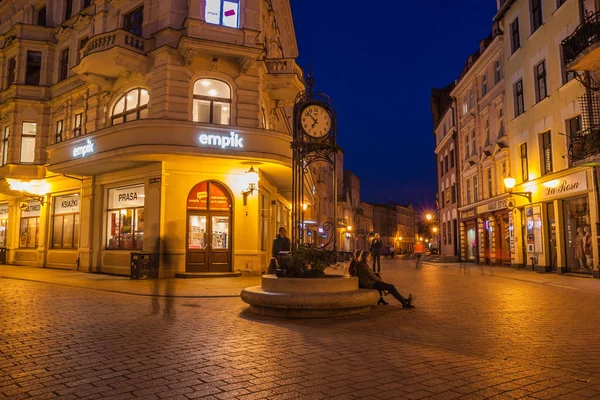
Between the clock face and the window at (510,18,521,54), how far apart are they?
17.2 m

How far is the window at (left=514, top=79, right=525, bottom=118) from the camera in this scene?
2386cm

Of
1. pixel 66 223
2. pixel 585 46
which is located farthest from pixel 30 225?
pixel 585 46

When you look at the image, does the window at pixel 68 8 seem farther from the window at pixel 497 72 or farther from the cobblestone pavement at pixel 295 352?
the window at pixel 497 72

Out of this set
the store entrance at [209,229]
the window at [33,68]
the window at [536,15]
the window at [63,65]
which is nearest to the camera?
the store entrance at [209,229]

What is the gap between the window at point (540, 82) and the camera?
21.4 metres

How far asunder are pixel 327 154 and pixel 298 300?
13.0 ft

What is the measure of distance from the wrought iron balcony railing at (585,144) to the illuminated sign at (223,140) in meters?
12.1

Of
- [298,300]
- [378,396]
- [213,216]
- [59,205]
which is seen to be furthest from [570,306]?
[59,205]

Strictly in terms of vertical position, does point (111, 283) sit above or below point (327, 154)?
below

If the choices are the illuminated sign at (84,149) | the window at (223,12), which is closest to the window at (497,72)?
the window at (223,12)

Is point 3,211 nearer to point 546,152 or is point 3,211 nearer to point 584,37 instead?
point 546,152

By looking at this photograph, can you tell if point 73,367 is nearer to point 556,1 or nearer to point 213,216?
point 213,216

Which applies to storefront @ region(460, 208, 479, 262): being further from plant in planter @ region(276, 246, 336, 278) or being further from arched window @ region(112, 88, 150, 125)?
plant in planter @ region(276, 246, 336, 278)

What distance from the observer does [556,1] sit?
2008cm
